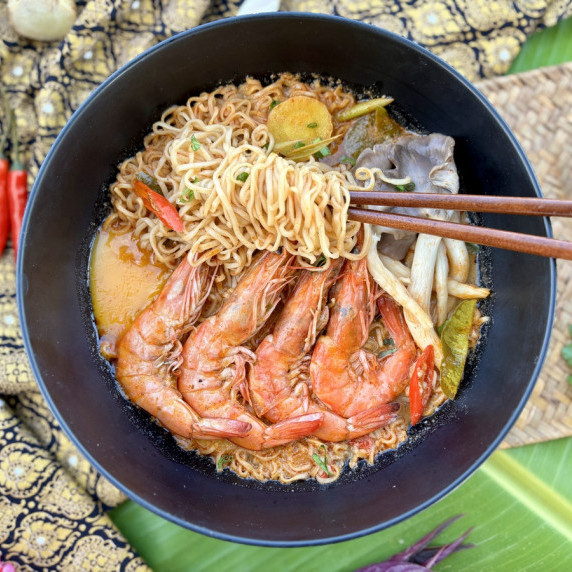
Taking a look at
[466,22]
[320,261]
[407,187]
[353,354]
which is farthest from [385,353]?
[466,22]

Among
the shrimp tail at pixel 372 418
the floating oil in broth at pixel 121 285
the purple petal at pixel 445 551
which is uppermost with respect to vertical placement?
the floating oil in broth at pixel 121 285

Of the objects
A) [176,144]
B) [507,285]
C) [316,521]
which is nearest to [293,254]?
[176,144]

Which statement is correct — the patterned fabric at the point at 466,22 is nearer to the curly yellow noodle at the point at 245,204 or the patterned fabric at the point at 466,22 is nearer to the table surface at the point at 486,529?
the table surface at the point at 486,529

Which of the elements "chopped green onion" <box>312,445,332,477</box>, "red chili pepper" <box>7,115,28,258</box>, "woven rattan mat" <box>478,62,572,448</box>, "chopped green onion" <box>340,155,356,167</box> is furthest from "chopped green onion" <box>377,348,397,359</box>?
"red chili pepper" <box>7,115,28,258</box>

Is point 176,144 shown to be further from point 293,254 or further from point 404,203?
point 404,203

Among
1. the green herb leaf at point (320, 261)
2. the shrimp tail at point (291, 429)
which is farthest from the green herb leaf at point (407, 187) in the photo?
the shrimp tail at point (291, 429)

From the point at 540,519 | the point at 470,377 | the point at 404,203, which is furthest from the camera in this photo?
the point at 540,519

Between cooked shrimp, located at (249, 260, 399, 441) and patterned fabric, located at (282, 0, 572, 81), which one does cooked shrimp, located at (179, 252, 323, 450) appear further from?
patterned fabric, located at (282, 0, 572, 81)

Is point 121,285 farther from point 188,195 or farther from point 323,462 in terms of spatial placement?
point 323,462
